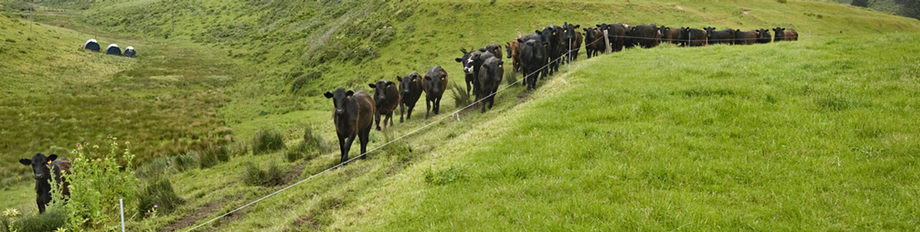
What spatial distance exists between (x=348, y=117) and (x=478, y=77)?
718cm

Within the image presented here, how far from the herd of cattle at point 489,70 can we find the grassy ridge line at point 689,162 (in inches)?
115

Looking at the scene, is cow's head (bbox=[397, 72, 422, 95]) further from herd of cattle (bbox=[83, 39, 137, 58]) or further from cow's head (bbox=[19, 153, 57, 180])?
herd of cattle (bbox=[83, 39, 137, 58])

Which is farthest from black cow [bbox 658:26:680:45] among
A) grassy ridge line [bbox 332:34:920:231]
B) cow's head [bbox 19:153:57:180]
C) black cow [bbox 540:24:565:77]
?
cow's head [bbox 19:153:57:180]

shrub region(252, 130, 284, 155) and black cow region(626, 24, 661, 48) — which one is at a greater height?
black cow region(626, 24, 661, 48)

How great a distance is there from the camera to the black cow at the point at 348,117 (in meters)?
11.8

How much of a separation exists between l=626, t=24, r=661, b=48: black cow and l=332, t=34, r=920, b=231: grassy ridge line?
1457 centimetres

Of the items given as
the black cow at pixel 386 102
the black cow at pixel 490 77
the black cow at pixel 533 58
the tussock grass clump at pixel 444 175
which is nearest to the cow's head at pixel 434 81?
the black cow at pixel 386 102

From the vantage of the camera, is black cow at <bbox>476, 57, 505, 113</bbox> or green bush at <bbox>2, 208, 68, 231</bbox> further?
black cow at <bbox>476, 57, 505, 113</bbox>

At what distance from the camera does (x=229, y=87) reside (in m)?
40.5

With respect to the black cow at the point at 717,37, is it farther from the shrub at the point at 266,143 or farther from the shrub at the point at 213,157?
the shrub at the point at 213,157

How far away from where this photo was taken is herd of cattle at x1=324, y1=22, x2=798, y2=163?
12141 millimetres

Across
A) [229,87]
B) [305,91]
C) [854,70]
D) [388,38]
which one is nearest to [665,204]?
[854,70]

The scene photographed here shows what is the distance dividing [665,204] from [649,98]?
548 cm

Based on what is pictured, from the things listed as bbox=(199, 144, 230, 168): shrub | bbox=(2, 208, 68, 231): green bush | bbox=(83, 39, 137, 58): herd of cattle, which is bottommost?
bbox=(199, 144, 230, 168): shrub
